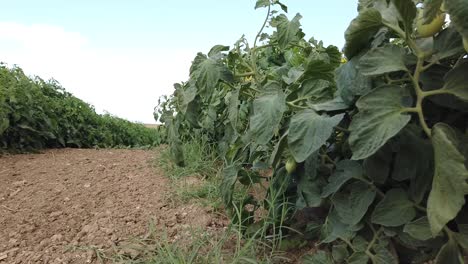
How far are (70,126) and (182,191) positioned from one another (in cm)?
291

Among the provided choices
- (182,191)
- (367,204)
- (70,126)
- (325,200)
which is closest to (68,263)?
(182,191)

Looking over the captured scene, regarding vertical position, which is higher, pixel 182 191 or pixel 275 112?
pixel 275 112

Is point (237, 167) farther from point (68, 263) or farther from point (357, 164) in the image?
point (68, 263)

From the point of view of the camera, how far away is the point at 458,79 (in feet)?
3.08

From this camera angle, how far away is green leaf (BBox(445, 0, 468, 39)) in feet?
2.49

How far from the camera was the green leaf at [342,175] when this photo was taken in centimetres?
122

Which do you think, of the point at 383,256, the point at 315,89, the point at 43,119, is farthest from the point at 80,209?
the point at 43,119

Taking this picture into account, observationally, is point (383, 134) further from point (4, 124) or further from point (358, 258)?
point (4, 124)

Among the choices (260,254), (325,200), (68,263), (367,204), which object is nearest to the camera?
(367,204)

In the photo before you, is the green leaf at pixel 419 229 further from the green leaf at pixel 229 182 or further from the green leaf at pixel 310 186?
the green leaf at pixel 229 182

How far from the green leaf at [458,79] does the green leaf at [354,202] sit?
0.39 metres

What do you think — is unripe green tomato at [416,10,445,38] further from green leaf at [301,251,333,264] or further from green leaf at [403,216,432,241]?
green leaf at [301,251,333,264]

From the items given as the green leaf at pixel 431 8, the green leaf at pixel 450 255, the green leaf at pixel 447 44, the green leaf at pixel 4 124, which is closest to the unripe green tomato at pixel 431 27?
the green leaf at pixel 447 44

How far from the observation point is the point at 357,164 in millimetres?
1237
